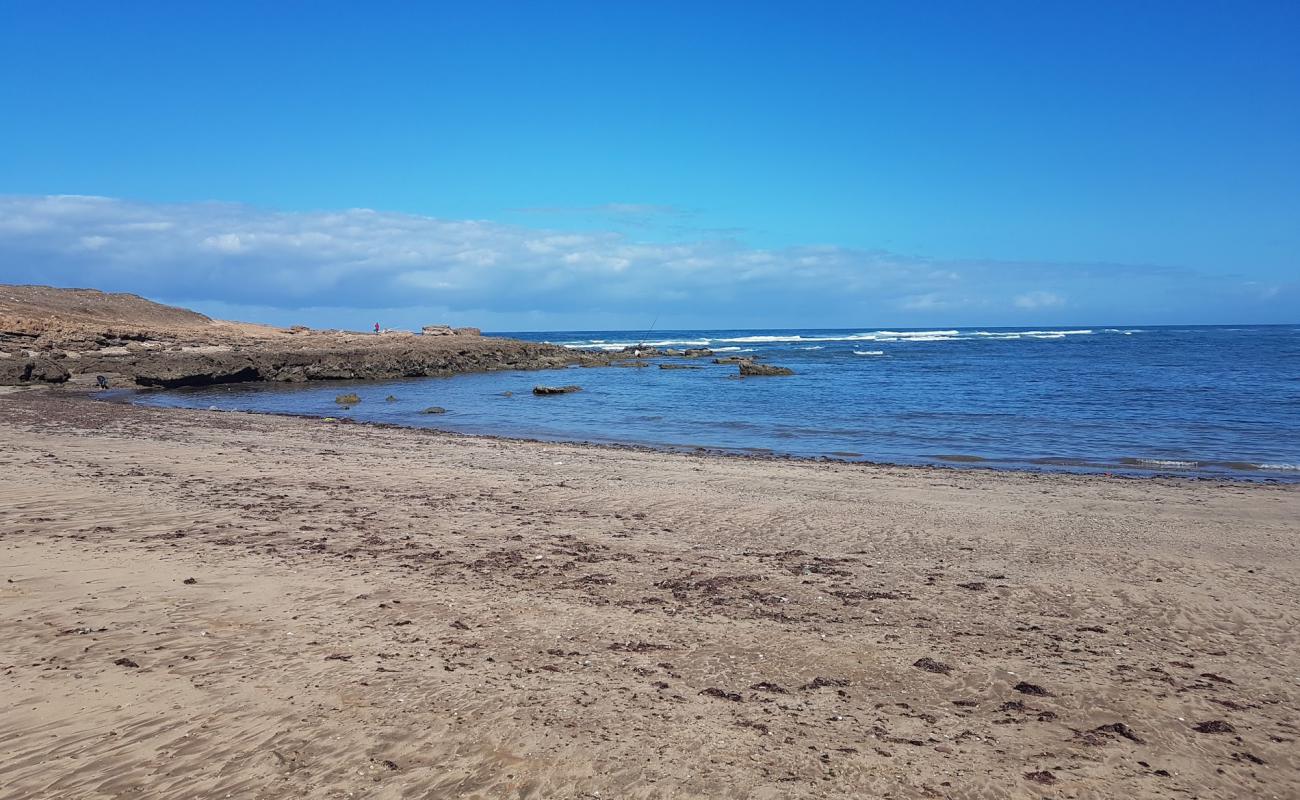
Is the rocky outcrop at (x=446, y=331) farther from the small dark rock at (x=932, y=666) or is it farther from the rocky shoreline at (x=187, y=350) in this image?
the small dark rock at (x=932, y=666)

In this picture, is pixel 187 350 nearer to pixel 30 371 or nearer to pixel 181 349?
pixel 181 349

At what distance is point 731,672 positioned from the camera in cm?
509

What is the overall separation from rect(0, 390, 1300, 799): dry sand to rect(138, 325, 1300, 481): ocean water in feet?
20.9

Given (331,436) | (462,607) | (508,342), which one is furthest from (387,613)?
(508,342)

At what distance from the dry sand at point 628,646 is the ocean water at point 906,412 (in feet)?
20.9

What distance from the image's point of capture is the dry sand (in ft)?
12.9

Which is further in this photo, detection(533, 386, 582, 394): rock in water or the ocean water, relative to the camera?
detection(533, 386, 582, 394): rock in water

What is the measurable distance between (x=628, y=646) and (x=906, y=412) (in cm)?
1991

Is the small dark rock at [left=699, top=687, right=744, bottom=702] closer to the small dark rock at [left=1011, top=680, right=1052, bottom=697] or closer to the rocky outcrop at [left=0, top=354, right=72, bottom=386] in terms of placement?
the small dark rock at [left=1011, top=680, right=1052, bottom=697]

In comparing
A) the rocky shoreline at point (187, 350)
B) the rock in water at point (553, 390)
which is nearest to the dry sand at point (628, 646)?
the rock in water at point (553, 390)

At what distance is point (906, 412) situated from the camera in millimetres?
23703

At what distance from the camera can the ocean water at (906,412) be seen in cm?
1664

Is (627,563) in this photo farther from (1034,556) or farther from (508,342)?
(508,342)

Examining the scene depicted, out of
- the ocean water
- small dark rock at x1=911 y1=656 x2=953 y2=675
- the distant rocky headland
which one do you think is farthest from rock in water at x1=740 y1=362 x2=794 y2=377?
small dark rock at x1=911 y1=656 x2=953 y2=675
